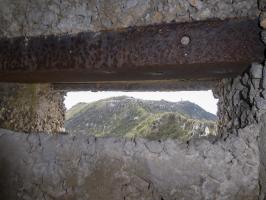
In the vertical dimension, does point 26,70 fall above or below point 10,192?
above

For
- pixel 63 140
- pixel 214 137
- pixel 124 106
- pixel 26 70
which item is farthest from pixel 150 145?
pixel 124 106

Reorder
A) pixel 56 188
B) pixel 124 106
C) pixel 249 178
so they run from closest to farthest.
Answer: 1. pixel 249 178
2. pixel 56 188
3. pixel 124 106

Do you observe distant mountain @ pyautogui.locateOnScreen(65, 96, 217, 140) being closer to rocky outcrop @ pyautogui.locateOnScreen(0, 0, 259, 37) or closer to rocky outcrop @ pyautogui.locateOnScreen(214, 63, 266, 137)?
rocky outcrop @ pyautogui.locateOnScreen(214, 63, 266, 137)

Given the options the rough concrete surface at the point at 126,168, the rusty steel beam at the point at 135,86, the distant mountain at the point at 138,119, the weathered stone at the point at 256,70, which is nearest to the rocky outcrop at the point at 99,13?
the weathered stone at the point at 256,70

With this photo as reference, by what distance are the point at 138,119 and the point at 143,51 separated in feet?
7.43

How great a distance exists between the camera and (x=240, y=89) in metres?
1.12

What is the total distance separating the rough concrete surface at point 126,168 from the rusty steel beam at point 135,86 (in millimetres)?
1193

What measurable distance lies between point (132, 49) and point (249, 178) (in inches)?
23.2

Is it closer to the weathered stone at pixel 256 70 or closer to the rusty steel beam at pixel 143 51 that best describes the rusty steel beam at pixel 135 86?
the rusty steel beam at pixel 143 51

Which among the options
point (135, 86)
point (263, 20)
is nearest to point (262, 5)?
point (263, 20)

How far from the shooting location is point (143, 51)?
0.99 metres

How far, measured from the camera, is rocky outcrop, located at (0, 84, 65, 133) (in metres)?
1.51

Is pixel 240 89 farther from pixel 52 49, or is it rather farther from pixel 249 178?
pixel 52 49

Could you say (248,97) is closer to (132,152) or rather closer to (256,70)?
(256,70)
